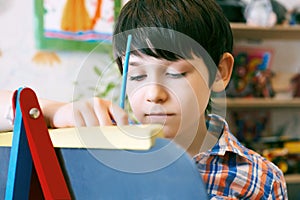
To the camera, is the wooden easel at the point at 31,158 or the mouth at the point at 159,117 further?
the mouth at the point at 159,117

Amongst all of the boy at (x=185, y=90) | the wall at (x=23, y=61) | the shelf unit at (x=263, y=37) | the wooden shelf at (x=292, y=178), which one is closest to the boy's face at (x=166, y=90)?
the boy at (x=185, y=90)

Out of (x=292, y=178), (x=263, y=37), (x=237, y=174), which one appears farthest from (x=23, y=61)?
(x=237, y=174)

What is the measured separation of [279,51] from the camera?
294cm

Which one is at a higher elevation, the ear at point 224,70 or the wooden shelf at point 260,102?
the ear at point 224,70

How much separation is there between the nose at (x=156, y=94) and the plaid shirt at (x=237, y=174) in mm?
204

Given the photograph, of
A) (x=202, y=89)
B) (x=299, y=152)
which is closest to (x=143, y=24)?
(x=202, y=89)

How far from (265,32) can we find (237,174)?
2.12 m

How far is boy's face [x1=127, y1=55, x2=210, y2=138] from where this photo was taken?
0.56 meters

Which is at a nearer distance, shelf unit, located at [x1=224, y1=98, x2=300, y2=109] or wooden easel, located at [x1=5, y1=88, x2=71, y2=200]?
wooden easel, located at [x1=5, y1=88, x2=71, y2=200]

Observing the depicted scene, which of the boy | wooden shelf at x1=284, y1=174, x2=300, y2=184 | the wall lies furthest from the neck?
wooden shelf at x1=284, y1=174, x2=300, y2=184

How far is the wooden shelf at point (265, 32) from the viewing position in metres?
2.58

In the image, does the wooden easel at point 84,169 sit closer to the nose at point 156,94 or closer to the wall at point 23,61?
the nose at point 156,94

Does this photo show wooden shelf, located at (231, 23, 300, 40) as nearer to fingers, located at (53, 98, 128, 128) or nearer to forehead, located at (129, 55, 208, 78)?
forehead, located at (129, 55, 208, 78)

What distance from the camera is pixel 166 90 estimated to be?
0.58 m
